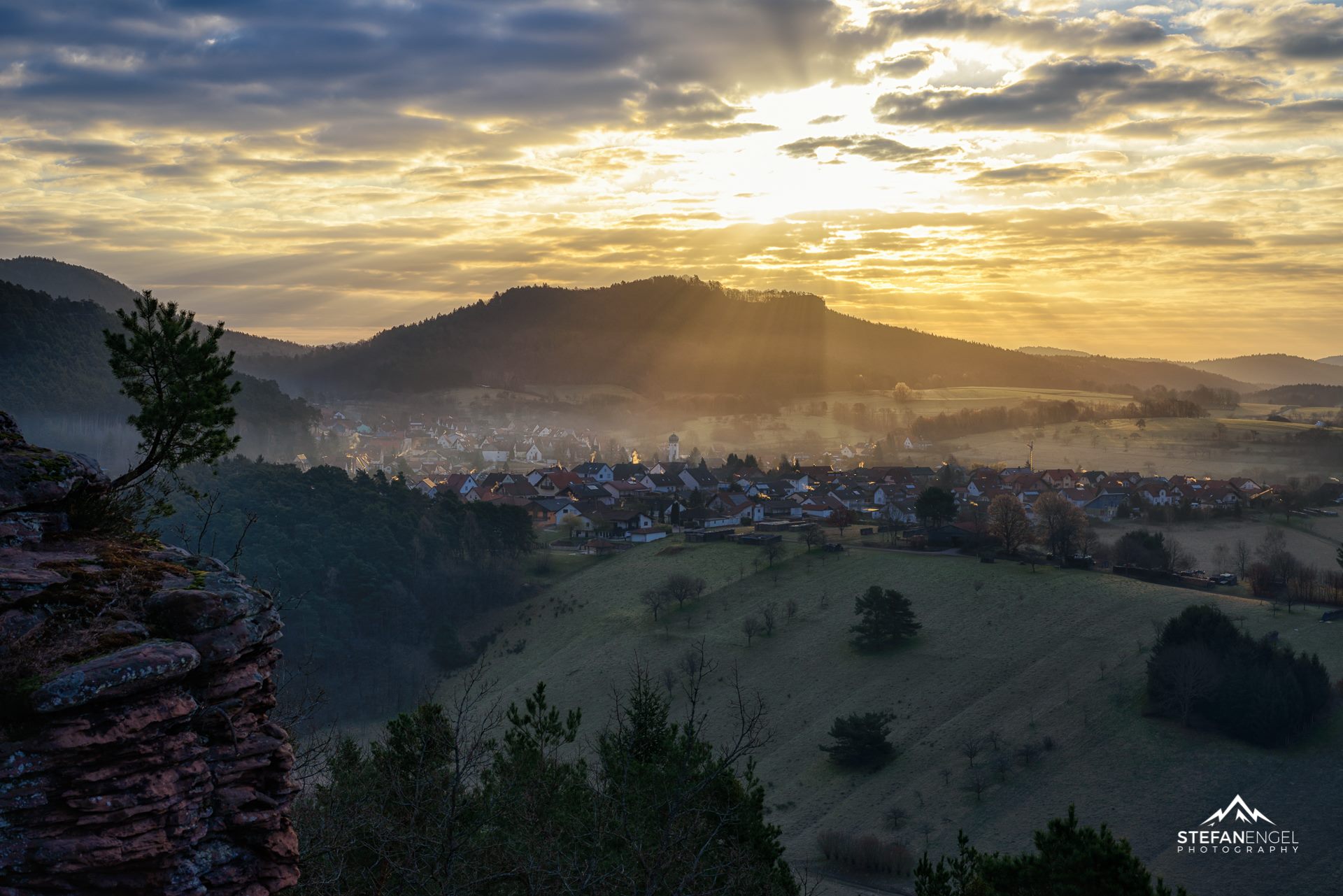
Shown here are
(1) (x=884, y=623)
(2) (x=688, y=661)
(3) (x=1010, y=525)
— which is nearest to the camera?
(1) (x=884, y=623)

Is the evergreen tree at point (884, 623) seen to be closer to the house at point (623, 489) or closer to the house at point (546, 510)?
the house at point (546, 510)

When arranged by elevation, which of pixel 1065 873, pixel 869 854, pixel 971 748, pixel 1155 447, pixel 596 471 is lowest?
pixel 869 854

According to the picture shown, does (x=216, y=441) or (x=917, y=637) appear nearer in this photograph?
(x=216, y=441)

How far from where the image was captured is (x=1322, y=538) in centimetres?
5406

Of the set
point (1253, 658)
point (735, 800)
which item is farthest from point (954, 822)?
point (735, 800)

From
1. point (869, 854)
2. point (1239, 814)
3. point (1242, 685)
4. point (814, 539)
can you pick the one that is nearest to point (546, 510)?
point (814, 539)

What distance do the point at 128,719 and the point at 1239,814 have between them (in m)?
26.2

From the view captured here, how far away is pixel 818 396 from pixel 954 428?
131ft

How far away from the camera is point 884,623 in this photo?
38.0 m

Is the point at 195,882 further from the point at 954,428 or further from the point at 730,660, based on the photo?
the point at 954,428

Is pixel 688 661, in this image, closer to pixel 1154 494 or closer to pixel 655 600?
pixel 655 600

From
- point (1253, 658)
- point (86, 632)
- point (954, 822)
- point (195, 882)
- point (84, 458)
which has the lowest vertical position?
point (954, 822)

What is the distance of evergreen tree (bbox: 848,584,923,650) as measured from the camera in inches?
1497

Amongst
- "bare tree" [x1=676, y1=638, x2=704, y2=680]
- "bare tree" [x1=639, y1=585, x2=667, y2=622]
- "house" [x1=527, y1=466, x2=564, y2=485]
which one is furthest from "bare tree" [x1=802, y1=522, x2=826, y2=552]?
"house" [x1=527, y1=466, x2=564, y2=485]
